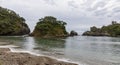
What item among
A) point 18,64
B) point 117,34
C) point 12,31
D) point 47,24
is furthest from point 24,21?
point 18,64

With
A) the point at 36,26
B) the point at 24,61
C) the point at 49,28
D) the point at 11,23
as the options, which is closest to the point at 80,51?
the point at 24,61

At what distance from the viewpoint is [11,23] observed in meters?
142

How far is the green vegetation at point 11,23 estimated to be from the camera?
133375 mm

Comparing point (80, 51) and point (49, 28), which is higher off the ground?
point (49, 28)

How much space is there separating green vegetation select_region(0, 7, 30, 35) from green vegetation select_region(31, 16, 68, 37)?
13.8 meters

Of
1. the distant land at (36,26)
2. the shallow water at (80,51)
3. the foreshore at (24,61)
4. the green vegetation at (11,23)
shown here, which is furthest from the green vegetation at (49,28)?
the foreshore at (24,61)

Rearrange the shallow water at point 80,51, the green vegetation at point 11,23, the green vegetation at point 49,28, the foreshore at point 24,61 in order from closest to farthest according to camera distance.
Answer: the foreshore at point 24,61
the shallow water at point 80,51
the green vegetation at point 49,28
the green vegetation at point 11,23

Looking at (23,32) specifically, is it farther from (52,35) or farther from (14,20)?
(52,35)

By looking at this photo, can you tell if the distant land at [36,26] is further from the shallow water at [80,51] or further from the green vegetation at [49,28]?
the shallow water at [80,51]

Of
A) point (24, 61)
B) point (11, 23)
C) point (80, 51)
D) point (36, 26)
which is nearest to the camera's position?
point (24, 61)

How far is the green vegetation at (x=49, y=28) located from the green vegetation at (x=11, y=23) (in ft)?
45.2

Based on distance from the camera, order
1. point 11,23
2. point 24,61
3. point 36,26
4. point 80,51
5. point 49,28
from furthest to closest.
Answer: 1. point 11,23
2. point 36,26
3. point 49,28
4. point 80,51
5. point 24,61

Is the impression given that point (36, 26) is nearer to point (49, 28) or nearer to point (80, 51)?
point (49, 28)

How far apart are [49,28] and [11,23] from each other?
28276 mm
